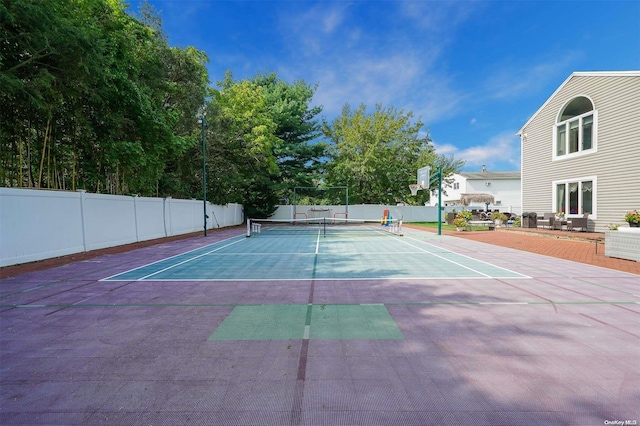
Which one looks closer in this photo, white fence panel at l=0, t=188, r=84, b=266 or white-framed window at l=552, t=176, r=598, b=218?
white fence panel at l=0, t=188, r=84, b=266

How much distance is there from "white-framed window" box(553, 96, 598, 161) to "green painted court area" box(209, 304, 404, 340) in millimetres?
16378

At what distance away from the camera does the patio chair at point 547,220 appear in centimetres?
1593

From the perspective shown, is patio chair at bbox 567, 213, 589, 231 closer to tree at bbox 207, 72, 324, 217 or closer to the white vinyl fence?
tree at bbox 207, 72, 324, 217

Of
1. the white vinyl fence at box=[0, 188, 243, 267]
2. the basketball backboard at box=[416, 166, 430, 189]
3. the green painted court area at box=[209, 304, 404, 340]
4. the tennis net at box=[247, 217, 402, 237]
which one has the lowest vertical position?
the tennis net at box=[247, 217, 402, 237]

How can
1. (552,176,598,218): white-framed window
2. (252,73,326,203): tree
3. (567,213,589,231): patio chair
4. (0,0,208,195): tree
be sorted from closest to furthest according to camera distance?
(0,0,208,195): tree, (567,213,589,231): patio chair, (552,176,598,218): white-framed window, (252,73,326,203): tree

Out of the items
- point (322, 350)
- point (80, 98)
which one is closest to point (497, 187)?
point (80, 98)

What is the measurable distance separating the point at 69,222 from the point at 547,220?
69.4 ft

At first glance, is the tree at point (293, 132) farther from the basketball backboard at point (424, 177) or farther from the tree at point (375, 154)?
the basketball backboard at point (424, 177)

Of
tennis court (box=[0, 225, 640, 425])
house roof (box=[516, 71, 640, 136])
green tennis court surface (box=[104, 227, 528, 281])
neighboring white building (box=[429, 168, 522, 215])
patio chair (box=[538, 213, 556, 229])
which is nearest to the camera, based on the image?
tennis court (box=[0, 225, 640, 425])

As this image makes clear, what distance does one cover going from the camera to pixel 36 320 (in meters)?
4.25

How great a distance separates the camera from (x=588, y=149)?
49.4ft

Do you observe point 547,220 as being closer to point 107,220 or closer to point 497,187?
point 107,220

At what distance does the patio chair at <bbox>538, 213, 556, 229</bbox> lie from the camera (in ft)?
52.3

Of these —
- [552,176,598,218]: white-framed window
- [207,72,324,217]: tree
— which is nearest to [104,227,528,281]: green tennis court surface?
[552,176,598,218]: white-framed window
